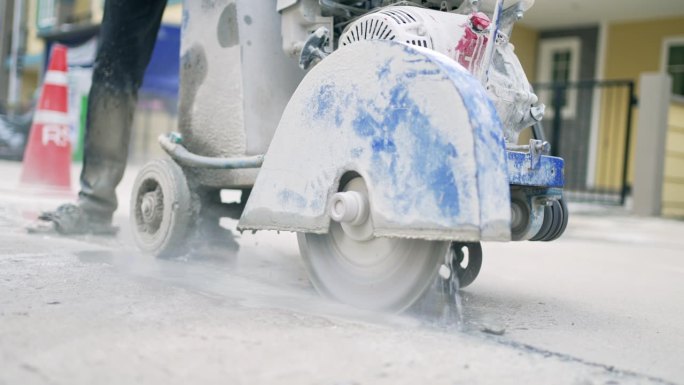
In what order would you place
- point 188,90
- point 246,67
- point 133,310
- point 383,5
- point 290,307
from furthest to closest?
point 188,90
point 246,67
point 383,5
point 290,307
point 133,310

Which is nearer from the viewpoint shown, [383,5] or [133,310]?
[133,310]

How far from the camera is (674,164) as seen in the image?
893cm

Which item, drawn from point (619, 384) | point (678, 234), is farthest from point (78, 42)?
point (619, 384)

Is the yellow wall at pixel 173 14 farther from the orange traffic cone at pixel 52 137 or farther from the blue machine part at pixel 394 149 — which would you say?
the blue machine part at pixel 394 149

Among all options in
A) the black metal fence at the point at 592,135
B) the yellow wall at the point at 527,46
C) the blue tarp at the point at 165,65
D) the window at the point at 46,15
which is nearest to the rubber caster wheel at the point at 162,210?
the black metal fence at the point at 592,135

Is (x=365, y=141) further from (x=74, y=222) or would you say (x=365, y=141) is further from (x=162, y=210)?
(x=74, y=222)

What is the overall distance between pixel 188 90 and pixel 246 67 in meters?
0.37

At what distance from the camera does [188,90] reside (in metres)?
3.05

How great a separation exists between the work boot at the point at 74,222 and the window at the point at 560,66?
1021 centimetres

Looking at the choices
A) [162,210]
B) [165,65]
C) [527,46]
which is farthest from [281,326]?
[165,65]

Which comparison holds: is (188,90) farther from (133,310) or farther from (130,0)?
(133,310)

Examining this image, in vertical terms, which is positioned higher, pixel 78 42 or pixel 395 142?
pixel 78 42

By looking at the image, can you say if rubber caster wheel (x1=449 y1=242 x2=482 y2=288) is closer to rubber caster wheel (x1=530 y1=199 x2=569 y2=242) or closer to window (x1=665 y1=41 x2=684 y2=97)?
rubber caster wheel (x1=530 y1=199 x2=569 y2=242)

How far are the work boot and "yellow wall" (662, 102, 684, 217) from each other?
22.9 ft
